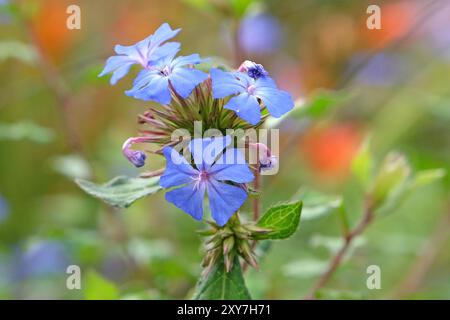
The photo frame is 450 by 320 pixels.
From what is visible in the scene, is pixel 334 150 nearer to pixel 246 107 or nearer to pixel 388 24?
pixel 388 24

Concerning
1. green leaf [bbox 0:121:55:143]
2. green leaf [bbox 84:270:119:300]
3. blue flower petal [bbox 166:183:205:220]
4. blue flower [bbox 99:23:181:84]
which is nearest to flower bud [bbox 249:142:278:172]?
blue flower petal [bbox 166:183:205:220]

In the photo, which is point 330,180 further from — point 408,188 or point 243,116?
point 243,116

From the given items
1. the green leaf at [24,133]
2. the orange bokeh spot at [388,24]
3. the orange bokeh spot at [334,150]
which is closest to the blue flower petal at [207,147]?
the green leaf at [24,133]

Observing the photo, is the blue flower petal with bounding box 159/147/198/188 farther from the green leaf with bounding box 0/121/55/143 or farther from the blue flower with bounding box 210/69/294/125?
the green leaf with bounding box 0/121/55/143

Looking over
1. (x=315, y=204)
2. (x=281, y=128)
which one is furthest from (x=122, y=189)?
(x=281, y=128)

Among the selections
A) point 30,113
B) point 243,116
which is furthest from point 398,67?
point 243,116

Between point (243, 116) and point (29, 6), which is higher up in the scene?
point (29, 6)

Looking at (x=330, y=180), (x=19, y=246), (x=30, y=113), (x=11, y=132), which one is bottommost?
(x=19, y=246)

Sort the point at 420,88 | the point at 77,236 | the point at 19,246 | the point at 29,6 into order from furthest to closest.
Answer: the point at 420,88, the point at 19,246, the point at 29,6, the point at 77,236
